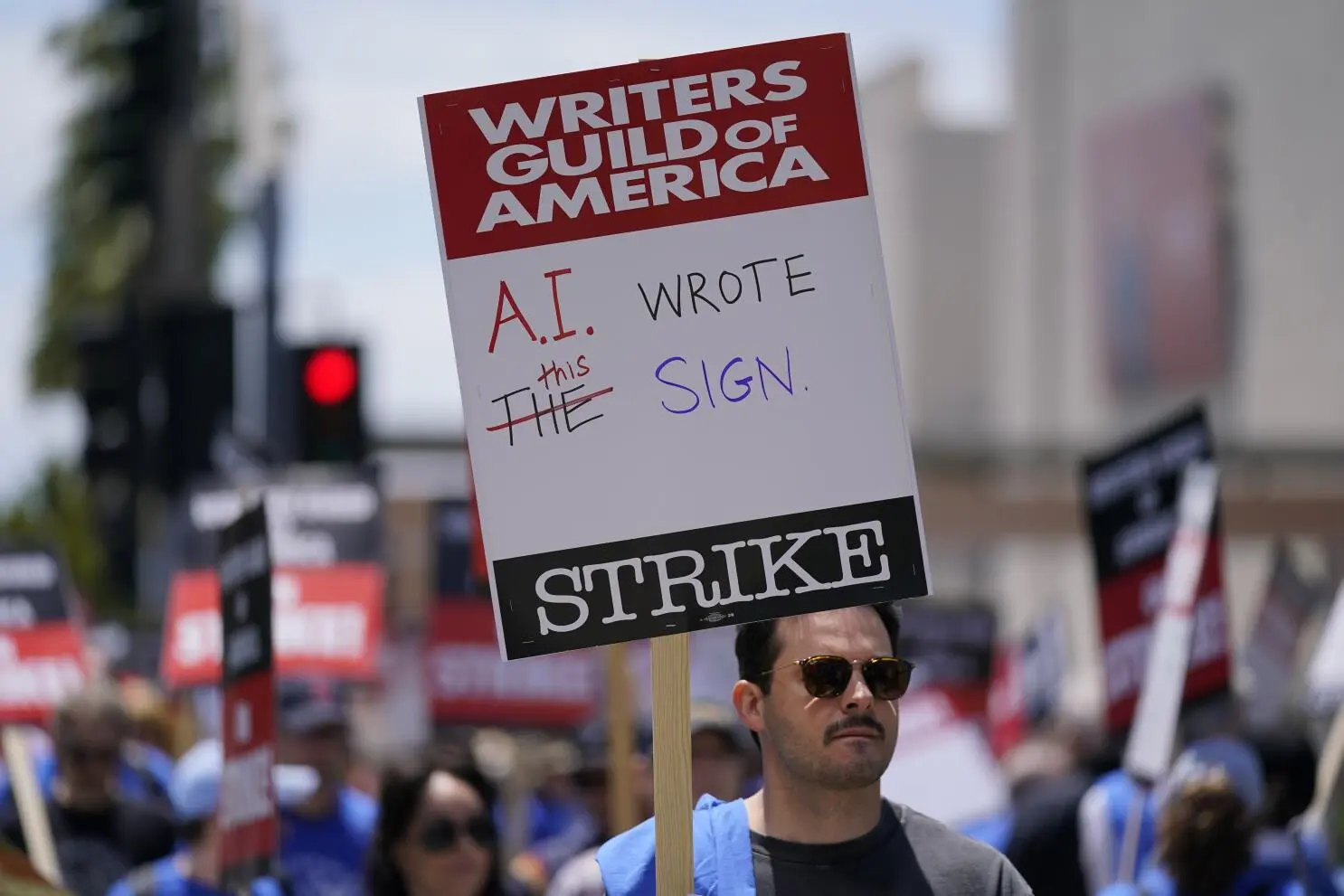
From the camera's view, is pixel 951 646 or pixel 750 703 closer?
pixel 750 703

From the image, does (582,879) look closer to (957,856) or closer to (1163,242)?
(957,856)

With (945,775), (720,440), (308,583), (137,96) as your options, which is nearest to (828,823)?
(720,440)

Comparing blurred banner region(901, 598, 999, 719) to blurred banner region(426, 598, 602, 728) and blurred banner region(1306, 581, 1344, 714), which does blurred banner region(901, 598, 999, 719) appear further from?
blurred banner region(1306, 581, 1344, 714)

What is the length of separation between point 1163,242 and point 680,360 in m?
36.3

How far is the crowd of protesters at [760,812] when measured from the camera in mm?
3723

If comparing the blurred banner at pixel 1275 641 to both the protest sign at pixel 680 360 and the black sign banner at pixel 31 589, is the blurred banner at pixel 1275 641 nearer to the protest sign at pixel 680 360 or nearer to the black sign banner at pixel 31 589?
the black sign banner at pixel 31 589

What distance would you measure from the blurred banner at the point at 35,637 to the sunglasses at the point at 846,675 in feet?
22.6

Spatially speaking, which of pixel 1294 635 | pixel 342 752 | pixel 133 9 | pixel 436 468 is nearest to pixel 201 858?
pixel 342 752

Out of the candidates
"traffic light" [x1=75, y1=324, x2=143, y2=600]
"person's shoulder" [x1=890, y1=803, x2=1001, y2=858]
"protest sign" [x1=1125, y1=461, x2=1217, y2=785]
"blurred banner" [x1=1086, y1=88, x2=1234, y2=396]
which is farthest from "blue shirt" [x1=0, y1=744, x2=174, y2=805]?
"blurred banner" [x1=1086, y1=88, x2=1234, y2=396]

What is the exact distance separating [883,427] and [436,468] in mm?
26903

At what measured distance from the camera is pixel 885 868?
3.70 metres

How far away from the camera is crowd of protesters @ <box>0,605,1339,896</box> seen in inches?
147

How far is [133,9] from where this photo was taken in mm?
13109

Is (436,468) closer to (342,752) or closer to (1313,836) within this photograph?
(342,752)
